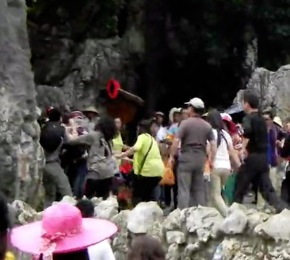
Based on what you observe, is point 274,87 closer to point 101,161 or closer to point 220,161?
point 220,161

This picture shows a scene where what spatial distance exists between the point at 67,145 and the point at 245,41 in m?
13.5

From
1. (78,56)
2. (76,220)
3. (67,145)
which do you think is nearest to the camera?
(76,220)

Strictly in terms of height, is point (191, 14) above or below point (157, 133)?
above

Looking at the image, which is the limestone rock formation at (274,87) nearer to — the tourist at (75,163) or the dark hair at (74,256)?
the tourist at (75,163)

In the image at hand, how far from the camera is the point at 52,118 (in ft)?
42.0

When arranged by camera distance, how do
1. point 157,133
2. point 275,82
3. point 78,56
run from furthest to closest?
point 78,56 → point 275,82 → point 157,133

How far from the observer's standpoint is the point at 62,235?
4.44 metres

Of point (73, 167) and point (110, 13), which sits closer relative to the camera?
point (73, 167)

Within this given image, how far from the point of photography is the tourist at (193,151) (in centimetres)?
1195

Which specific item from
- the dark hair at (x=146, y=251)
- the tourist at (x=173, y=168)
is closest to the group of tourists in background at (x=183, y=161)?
the tourist at (x=173, y=168)

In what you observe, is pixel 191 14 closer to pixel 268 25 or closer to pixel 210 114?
pixel 268 25

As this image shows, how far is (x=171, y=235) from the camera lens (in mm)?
9453

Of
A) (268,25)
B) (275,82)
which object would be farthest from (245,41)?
(275,82)

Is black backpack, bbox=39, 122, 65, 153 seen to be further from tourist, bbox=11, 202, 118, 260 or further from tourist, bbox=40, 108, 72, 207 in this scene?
tourist, bbox=11, 202, 118, 260
